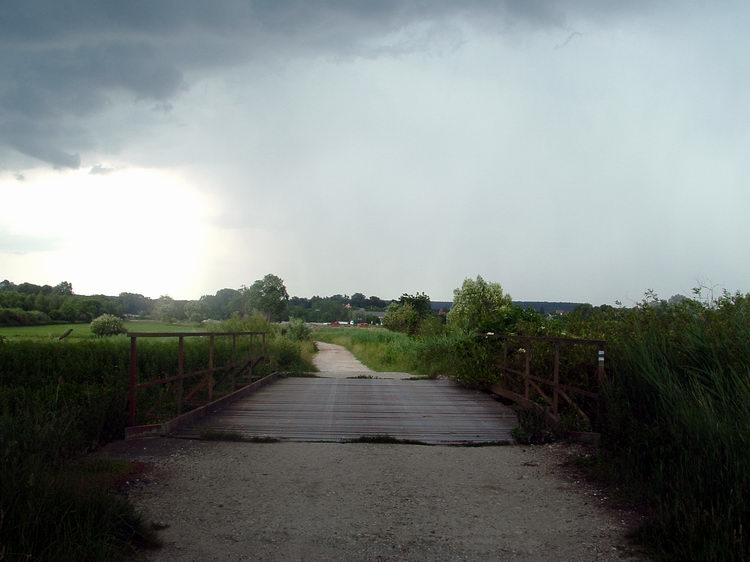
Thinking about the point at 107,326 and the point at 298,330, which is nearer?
the point at 107,326

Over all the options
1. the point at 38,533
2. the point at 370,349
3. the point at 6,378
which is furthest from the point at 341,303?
the point at 38,533

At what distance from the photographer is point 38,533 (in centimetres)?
386

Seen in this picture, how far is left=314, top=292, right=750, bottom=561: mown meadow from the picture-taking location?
171 inches

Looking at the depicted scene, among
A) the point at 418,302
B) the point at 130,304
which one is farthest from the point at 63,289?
the point at 418,302

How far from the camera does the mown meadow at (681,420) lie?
4.33 m

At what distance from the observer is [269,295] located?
3012 inches

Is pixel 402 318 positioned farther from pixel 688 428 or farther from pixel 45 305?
pixel 688 428

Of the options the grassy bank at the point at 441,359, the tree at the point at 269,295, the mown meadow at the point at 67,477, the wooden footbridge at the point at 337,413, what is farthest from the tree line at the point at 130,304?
the mown meadow at the point at 67,477

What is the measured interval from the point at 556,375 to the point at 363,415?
3.45 meters

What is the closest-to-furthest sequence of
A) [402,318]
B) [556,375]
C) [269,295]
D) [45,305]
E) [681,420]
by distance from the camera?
[681,420] < [556,375] < [45,305] < [402,318] < [269,295]

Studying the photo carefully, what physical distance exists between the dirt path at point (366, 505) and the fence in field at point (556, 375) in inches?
44.6

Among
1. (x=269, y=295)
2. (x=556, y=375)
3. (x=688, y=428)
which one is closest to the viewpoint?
(x=688, y=428)

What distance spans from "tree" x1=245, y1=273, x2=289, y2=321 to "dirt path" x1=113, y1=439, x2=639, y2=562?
6451cm

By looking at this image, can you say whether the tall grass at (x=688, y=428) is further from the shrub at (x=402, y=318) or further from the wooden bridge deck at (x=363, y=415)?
the shrub at (x=402, y=318)
